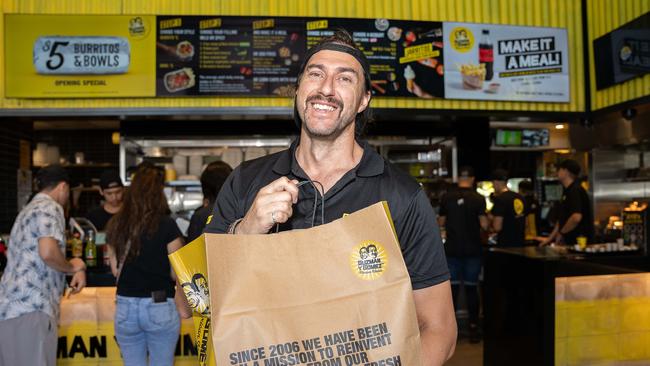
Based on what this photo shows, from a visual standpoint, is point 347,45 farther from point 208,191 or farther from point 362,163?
point 208,191

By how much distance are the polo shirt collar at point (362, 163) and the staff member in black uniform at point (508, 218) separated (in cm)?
509

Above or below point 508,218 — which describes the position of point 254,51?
above

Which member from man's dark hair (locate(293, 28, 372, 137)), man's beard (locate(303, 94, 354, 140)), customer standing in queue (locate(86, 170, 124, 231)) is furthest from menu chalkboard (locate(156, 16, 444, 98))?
man's beard (locate(303, 94, 354, 140))

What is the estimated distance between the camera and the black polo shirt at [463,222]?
5898 mm

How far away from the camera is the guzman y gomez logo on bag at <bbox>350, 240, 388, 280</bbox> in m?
1.24

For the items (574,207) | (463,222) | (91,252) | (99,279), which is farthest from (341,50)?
(574,207)

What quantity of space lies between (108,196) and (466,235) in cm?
326

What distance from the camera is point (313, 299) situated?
1210 mm

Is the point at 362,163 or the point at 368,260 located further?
the point at 362,163

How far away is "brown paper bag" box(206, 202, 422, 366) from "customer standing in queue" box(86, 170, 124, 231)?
11.7 feet

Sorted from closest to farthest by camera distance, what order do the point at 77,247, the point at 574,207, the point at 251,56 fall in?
1. the point at 77,247
2. the point at 251,56
3. the point at 574,207

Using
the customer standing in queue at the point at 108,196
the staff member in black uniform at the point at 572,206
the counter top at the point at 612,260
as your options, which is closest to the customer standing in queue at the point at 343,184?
the counter top at the point at 612,260

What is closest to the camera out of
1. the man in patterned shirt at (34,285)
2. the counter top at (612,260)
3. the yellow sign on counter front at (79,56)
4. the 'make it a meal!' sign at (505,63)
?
the man in patterned shirt at (34,285)

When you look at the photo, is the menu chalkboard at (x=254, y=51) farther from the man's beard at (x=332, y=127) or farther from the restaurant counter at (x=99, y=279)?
the man's beard at (x=332, y=127)
